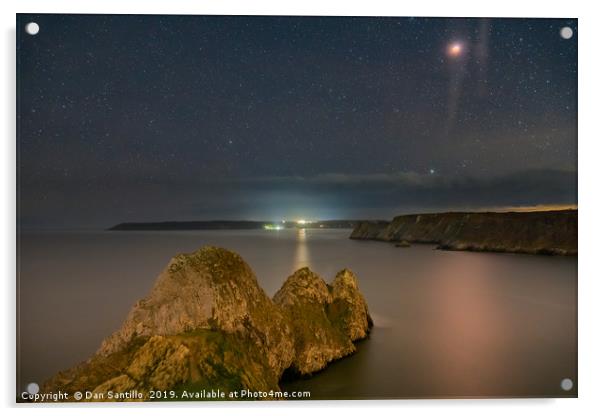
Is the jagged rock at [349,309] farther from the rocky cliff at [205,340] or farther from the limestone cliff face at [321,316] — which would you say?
the rocky cliff at [205,340]

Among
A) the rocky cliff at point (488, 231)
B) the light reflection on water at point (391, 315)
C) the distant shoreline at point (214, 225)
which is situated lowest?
the light reflection on water at point (391, 315)

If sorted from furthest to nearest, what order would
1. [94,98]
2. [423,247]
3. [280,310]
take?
[423,247] < [94,98] < [280,310]

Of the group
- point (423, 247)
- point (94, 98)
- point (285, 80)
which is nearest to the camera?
point (94, 98)

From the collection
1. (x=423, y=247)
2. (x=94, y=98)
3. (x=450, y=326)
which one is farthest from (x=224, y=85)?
(x=423, y=247)

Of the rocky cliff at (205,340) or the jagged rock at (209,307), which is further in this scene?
the jagged rock at (209,307)

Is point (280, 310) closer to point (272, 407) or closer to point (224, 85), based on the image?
point (272, 407)
